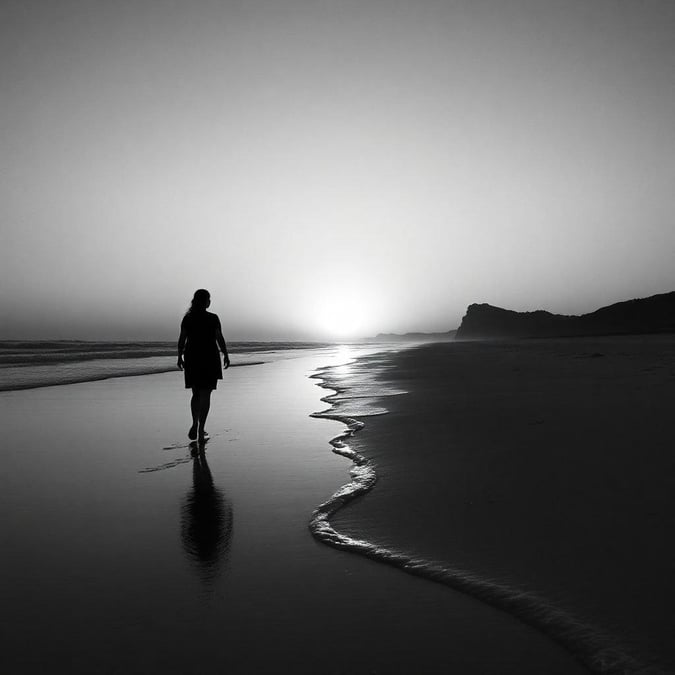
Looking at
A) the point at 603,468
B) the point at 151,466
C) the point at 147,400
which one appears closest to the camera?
the point at 603,468

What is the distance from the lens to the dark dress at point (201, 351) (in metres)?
7.77

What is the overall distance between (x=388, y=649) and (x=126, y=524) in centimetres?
252

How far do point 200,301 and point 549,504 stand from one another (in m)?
5.97

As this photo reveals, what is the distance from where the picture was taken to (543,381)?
41.2 feet

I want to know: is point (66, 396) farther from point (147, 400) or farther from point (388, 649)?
point (388, 649)

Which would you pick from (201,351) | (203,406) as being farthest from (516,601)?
(201,351)

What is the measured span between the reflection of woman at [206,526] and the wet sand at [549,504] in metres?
0.88

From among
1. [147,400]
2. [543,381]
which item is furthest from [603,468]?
[147,400]

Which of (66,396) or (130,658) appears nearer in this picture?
(130,658)

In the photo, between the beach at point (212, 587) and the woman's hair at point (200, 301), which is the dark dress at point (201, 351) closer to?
the woman's hair at point (200, 301)

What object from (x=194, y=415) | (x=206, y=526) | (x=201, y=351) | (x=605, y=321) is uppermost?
(x=605, y=321)

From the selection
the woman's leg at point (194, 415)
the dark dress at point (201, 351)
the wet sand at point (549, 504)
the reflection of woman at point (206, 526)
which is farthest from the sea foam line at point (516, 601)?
the dark dress at point (201, 351)

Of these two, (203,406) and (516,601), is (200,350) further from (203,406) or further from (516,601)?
(516,601)

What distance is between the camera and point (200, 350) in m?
7.92
